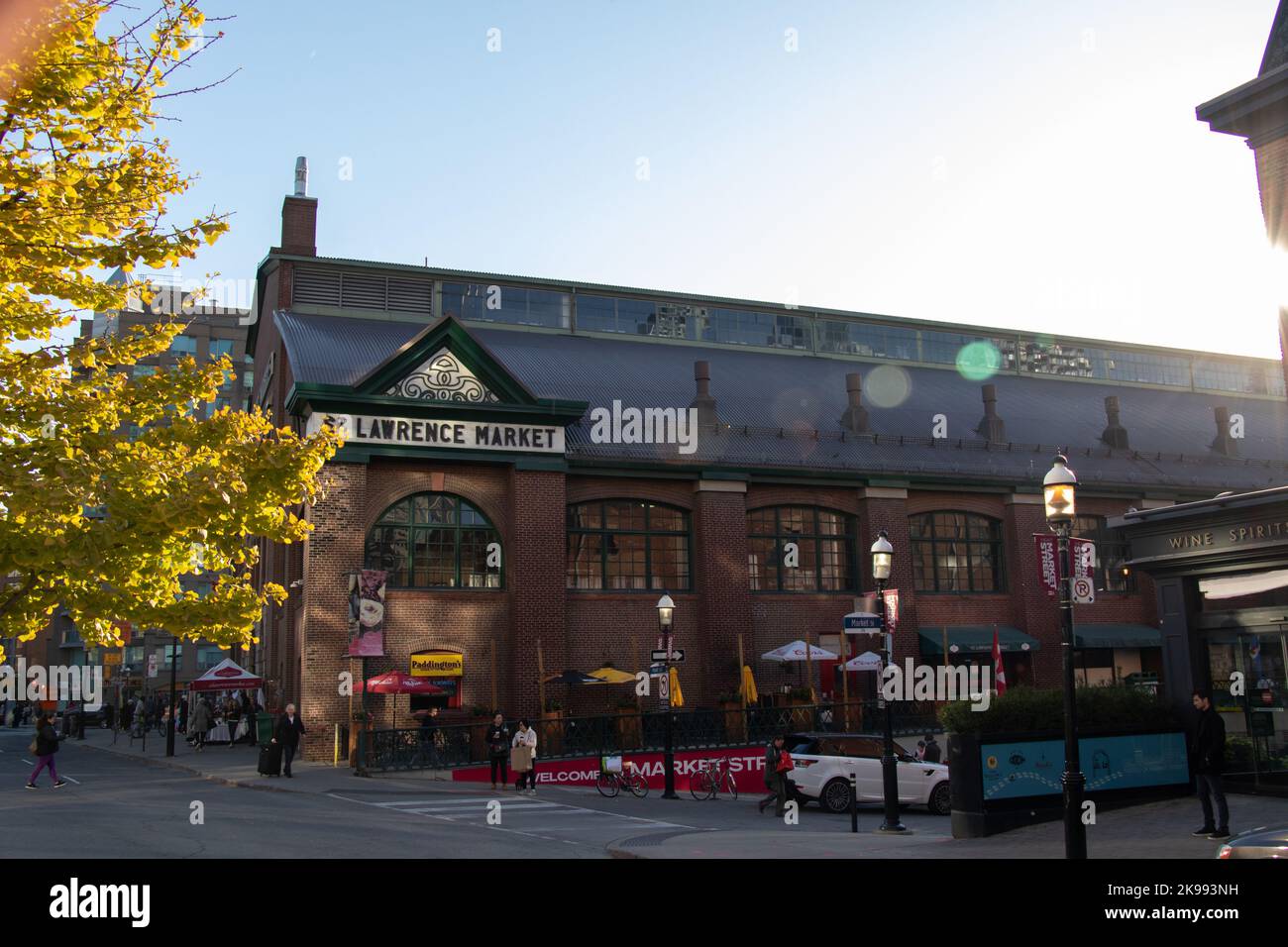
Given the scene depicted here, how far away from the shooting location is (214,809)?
774 inches

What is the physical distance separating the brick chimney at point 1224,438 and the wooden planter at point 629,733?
29.0 metres

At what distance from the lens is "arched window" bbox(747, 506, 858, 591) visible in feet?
121

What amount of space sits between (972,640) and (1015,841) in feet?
72.4

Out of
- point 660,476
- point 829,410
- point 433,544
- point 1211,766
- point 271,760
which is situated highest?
point 829,410

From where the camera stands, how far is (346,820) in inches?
734

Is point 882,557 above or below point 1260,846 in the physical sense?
above

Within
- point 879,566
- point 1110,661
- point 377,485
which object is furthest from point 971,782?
point 1110,661

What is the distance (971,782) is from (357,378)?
21122mm

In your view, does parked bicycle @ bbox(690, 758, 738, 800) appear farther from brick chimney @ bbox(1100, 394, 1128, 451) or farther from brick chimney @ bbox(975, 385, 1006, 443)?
brick chimney @ bbox(1100, 394, 1128, 451)

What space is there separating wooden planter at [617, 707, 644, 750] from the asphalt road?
103 inches

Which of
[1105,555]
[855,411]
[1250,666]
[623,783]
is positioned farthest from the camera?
[1105,555]

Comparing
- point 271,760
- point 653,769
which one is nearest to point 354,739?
point 271,760

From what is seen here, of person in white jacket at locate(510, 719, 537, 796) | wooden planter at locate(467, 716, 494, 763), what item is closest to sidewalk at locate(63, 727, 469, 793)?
wooden planter at locate(467, 716, 494, 763)

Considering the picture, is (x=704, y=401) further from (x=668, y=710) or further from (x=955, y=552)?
(x=668, y=710)
